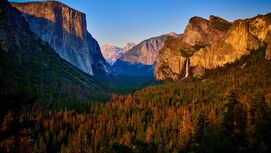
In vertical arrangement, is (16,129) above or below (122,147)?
above

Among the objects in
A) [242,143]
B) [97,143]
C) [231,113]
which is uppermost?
[231,113]

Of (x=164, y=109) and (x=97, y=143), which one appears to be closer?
(x=97, y=143)

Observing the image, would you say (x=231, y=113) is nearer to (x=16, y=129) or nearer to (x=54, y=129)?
(x=16, y=129)

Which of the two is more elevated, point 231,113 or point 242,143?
point 231,113

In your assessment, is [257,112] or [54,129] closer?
[257,112]

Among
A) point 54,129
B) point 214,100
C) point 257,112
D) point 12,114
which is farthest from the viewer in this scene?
point 214,100

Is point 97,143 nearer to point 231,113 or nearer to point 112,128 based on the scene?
point 112,128

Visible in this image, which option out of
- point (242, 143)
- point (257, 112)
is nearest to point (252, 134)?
point (242, 143)

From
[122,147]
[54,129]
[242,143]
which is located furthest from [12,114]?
[54,129]

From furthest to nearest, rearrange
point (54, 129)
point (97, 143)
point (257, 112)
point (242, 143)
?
point (54, 129) → point (97, 143) → point (257, 112) → point (242, 143)
